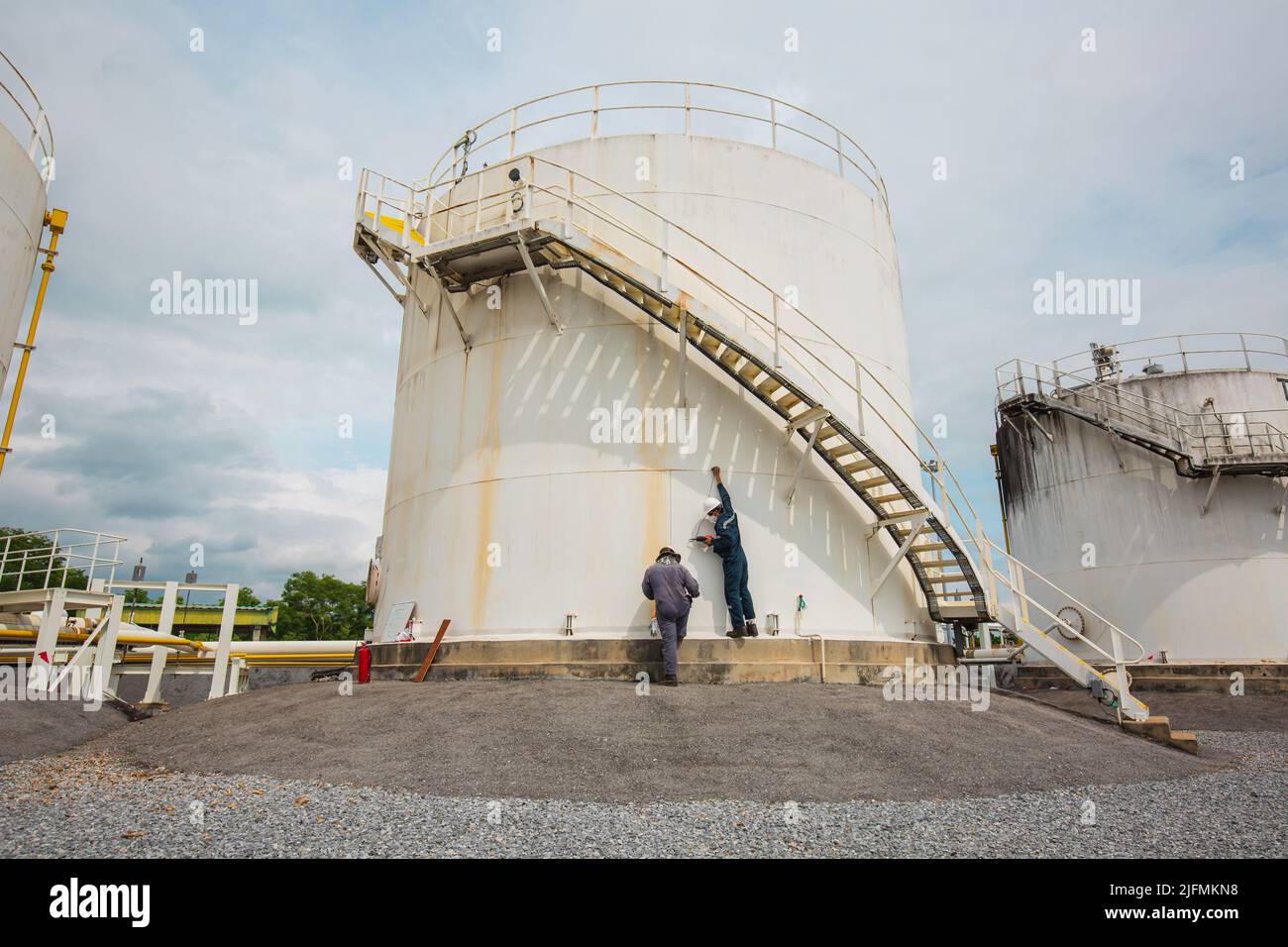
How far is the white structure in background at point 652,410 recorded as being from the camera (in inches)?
436

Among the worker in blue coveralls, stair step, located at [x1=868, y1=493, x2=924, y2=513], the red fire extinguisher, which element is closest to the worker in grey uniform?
the worker in blue coveralls

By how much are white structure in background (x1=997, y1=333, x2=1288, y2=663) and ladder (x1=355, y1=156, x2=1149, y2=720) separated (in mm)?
Result: 9281

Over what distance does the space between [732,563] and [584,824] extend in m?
5.35

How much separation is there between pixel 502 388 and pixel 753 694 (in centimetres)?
596

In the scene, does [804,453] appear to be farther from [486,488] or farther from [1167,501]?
[1167,501]

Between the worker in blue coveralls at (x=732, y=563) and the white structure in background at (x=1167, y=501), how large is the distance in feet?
44.3

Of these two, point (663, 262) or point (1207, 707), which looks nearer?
point (663, 262)

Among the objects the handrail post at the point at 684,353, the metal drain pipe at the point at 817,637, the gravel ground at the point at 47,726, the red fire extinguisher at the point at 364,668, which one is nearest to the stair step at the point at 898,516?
the metal drain pipe at the point at 817,637

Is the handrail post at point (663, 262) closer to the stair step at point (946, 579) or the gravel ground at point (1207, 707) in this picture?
the stair step at point (946, 579)

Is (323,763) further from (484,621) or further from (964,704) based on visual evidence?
(964,704)

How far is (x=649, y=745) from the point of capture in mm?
7867

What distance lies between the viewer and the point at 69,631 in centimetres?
Answer: 1734

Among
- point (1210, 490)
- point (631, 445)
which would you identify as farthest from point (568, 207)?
point (1210, 490)
